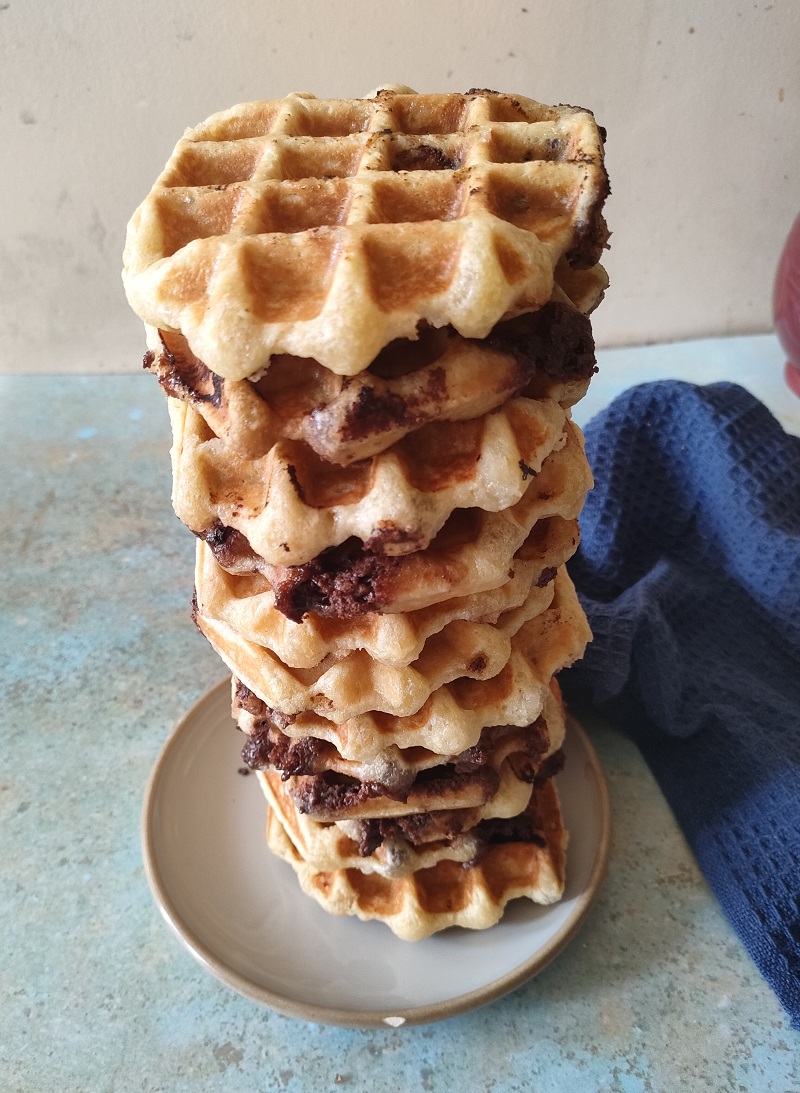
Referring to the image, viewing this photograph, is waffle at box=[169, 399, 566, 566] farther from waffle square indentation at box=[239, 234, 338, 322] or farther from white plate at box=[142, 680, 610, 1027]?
white plate at box=[142, 680, 610, 1027]

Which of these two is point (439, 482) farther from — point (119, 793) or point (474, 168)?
point (119, 793)

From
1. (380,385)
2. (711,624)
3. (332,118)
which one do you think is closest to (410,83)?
(332,118)

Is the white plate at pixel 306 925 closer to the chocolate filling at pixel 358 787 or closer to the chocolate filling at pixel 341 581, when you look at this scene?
the chocolate filling at pixel 358 787

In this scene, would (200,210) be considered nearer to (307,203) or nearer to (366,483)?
(307,203)

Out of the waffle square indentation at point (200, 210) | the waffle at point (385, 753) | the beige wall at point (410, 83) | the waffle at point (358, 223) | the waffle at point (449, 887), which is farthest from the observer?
the beige wall at point (410, 83)

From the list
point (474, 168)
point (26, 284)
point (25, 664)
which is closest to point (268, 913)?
point (25, 664)

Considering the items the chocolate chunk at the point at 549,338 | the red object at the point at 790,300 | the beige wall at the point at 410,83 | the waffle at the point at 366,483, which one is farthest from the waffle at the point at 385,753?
the beige wall at the point at 410,83
